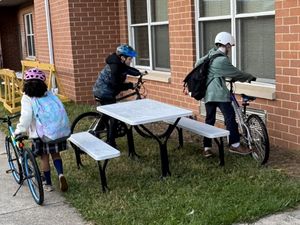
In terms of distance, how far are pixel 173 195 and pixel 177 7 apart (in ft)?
13.6

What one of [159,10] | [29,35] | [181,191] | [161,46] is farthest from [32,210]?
[29,35]

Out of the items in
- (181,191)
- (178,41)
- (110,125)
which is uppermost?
(178,41)

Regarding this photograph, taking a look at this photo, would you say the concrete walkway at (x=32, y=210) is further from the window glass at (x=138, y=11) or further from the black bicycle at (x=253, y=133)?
the window glass at (x=138, y=11)

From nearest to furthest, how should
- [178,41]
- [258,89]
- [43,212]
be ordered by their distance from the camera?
[43,212] → [258,89] → [178,41]

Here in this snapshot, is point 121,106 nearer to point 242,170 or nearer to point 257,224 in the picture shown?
point 242,170

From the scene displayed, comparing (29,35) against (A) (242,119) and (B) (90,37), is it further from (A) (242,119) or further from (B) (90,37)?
(A) (242,119)

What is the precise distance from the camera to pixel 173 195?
487 cm

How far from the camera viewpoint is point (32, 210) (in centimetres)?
489

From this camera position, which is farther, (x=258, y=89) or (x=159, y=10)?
(x=159, y=10)

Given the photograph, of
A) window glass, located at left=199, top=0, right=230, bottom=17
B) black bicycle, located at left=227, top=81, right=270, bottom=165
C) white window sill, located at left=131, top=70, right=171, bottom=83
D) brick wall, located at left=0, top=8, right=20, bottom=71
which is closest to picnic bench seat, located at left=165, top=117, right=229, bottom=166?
black bicycle, located at left=227, top=81, right=270, bottom=165

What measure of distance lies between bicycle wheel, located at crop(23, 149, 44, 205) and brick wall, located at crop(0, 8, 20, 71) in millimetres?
17868

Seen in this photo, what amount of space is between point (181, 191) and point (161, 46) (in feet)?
15.9

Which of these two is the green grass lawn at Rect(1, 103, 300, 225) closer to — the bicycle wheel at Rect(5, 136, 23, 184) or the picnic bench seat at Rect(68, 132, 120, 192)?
the picnic bench seat at Rect(68, 132, 120, 192)

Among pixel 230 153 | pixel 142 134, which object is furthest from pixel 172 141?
pixel 230 153
